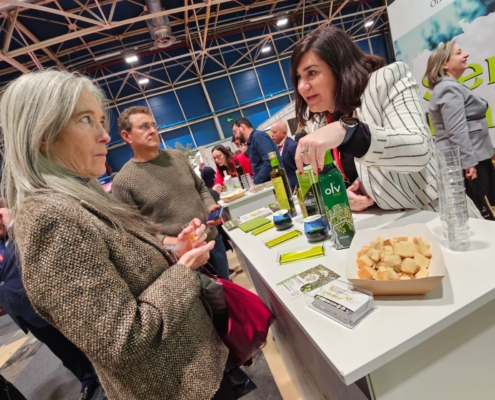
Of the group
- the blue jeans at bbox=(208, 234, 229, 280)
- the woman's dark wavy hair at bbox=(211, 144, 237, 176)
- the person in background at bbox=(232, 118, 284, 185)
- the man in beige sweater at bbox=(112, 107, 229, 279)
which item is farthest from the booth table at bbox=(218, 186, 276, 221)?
the woman's dark wavy hair at bbox=(211, 144, 237, 176)

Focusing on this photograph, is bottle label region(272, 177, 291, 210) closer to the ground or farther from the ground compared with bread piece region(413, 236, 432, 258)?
farther from the ground

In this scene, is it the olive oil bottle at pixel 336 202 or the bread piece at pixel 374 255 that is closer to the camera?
the bread piece at pixel 374 255

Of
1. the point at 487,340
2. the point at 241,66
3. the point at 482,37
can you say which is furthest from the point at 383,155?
the point at 241,66

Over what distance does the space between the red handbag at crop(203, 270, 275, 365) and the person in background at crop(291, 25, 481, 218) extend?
1.71 feet

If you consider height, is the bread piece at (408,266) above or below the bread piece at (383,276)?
above

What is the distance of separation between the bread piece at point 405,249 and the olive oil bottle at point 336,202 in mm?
237

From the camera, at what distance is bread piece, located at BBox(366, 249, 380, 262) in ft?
2.25

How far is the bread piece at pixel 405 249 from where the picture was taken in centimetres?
67

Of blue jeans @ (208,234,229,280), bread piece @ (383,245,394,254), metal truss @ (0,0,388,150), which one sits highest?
metal truss @ (0,0,388,150)

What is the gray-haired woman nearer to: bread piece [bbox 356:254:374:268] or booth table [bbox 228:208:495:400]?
booth table [bbox 228:208:495:400]

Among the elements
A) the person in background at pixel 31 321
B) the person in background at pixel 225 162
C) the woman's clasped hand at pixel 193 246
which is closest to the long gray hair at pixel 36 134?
the woman's clasped hand at pixel 193 246

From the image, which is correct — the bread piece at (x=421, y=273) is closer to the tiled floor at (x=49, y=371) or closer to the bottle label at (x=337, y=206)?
the bottle label at (x=337, y=206)

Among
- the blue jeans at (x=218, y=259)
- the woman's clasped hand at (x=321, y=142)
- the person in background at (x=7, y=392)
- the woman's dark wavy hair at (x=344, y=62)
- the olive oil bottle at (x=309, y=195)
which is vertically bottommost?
the person in background at (x=7, y=392)

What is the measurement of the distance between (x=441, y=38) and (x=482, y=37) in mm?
363
